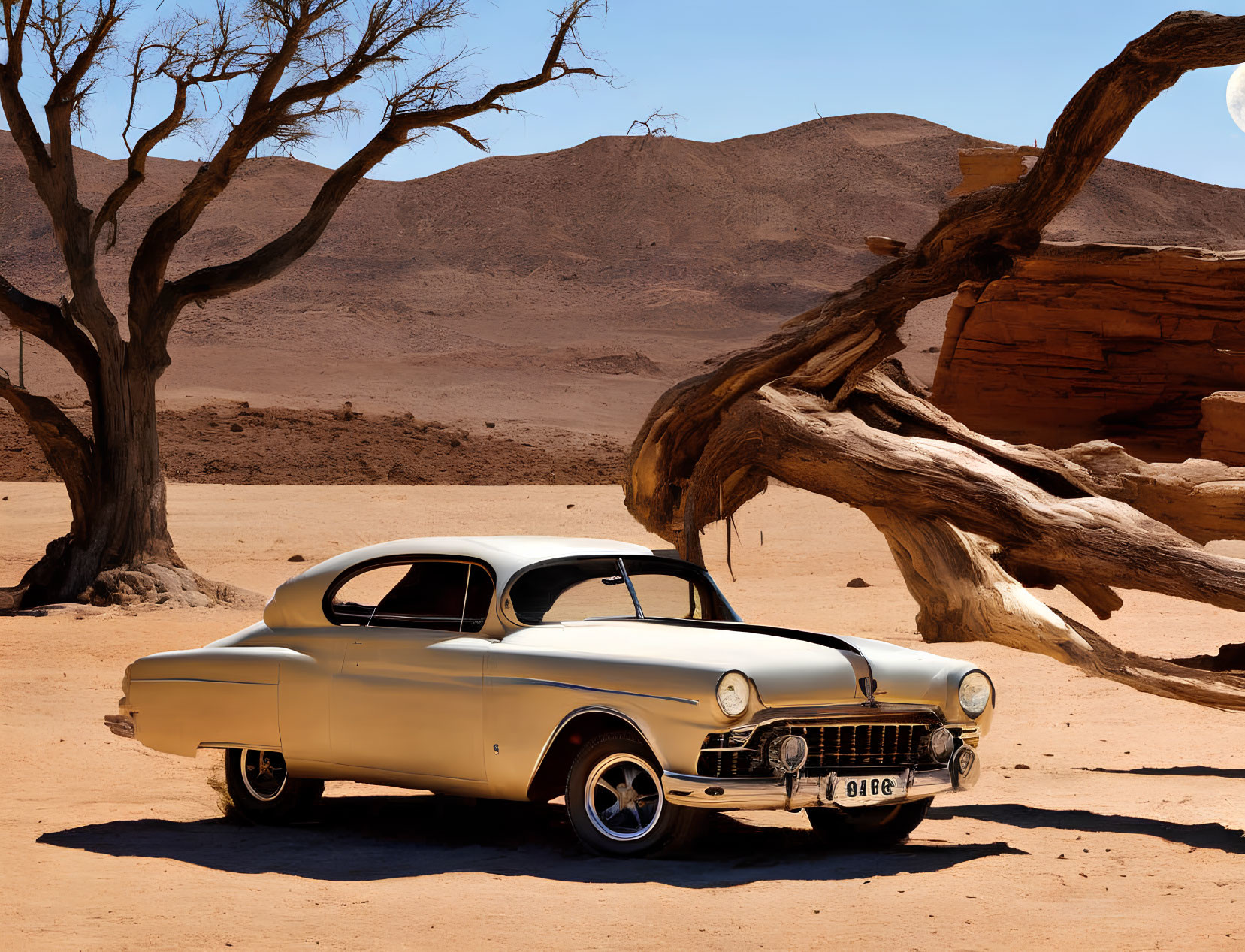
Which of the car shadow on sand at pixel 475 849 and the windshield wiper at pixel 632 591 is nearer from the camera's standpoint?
the car shadow on sand at pixel 475 849

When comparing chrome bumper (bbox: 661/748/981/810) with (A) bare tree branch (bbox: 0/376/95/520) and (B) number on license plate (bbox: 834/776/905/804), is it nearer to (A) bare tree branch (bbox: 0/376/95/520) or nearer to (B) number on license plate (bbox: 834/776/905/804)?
(B) number on license plate (bbox: 834/776/905/804)

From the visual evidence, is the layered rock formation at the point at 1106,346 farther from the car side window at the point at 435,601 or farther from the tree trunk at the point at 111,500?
the tree trunk at the point at 111,500

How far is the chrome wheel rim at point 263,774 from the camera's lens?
6.80m

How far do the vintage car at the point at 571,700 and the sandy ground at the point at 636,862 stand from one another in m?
0.28

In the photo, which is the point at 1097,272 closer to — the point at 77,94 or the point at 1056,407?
the point at 1056,407

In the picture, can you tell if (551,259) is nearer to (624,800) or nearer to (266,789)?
(266,789)

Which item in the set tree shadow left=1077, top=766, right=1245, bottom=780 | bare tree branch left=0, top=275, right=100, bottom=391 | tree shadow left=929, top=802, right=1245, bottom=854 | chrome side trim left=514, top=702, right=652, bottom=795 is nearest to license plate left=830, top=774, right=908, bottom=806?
chrome side trim left=514, top=702, right=652, bottom=795

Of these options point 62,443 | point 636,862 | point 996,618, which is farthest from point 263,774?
point 62,443

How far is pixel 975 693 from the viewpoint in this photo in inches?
245

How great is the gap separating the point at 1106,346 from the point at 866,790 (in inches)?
367

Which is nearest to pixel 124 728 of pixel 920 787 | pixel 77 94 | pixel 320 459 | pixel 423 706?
pixel 423 706

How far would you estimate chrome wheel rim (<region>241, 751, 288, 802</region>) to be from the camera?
680cm

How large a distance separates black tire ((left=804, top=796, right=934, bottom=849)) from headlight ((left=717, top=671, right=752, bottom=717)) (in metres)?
1.14

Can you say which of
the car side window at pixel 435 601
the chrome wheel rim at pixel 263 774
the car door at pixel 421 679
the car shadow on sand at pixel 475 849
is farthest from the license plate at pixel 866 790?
the chrome wheel rim at pixel 263 774
